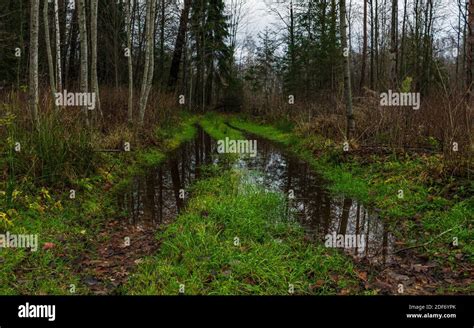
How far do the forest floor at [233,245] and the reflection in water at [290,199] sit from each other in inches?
10.8

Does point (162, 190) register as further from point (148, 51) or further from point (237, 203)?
point (148, 51)

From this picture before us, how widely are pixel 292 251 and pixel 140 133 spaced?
906cm

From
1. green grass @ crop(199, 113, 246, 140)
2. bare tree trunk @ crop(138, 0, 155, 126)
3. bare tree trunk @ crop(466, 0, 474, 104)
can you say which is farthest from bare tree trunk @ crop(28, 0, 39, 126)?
green grass @ crop(199, 113, 246, 140)

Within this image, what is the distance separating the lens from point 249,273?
424cm

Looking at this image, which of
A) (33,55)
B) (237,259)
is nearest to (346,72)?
(237,259)

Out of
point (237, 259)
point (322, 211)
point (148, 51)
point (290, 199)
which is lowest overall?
point (237, 259)

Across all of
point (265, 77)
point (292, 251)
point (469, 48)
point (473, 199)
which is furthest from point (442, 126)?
point (265, 77)

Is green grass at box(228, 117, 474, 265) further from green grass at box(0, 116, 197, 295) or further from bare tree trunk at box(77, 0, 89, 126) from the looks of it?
bare tree trunk at box(77, 0, 89, 126)

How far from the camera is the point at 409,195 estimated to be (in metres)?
7.05

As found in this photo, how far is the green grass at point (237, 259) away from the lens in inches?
160

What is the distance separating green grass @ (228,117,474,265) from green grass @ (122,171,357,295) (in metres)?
1.60

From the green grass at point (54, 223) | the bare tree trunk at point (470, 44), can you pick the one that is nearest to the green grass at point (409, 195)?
the bare tree trunk at point (470, 44)

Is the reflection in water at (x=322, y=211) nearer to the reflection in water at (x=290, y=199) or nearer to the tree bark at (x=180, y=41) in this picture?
the reflection in water at (x=290, y=199)

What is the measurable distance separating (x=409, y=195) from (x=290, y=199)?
7.54 feet
